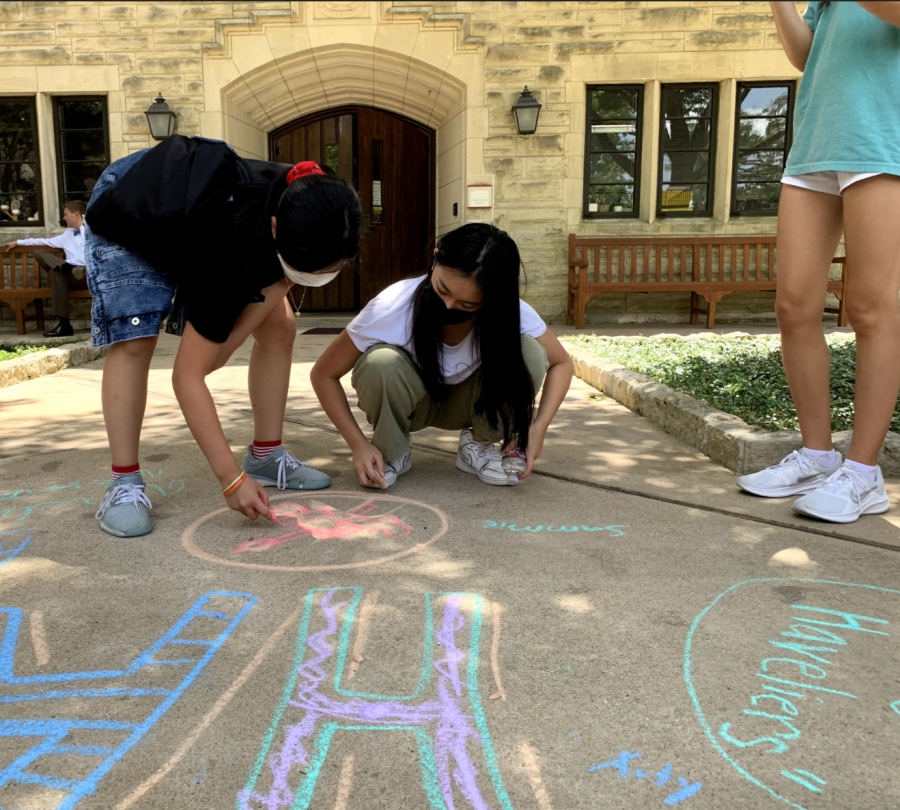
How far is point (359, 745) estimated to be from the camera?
135 centimetres

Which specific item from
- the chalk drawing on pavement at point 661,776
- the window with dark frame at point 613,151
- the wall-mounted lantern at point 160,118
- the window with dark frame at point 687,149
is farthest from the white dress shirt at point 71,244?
the chalk drawing on pavement at point 661,776

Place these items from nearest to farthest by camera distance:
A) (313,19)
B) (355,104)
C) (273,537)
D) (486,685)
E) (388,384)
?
(486,685) < (273,537) < (388,384) < (313,19) < (355,104)

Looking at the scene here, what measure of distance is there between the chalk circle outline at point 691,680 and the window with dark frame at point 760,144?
7.64m

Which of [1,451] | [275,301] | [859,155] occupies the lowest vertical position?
[1,451]

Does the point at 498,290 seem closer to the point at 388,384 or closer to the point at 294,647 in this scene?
the point at 388,384

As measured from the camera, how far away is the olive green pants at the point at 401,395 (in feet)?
8.84

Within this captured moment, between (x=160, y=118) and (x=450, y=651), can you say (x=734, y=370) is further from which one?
(x=160, y=118)

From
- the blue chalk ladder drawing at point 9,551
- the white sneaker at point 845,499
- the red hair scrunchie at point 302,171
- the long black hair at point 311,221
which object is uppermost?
the red hair scrunchie at point 302,171

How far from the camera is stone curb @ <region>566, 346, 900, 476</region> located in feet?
9.64

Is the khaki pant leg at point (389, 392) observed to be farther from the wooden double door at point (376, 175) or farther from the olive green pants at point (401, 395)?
the wooden double door at point (376, 175)

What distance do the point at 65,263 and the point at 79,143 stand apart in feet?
5.42

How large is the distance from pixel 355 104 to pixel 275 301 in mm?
7807

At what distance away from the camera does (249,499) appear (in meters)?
2.22

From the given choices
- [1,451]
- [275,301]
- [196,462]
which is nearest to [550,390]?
[275,301]
